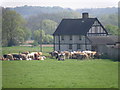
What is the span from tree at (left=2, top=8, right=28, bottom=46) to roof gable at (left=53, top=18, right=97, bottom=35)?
2049 centimetres

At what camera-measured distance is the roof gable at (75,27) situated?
65750 millimetres

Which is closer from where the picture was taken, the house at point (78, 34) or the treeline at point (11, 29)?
the house at point (78, 34)

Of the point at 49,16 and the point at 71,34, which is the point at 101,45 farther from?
the point at 49,16

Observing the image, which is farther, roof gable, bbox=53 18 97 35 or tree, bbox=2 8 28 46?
tree, bbox=2 8 28 46

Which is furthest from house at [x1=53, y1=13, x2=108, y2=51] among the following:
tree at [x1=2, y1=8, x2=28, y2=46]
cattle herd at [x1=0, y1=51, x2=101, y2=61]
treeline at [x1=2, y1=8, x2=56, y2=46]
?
tree at [x1=2, y1=8, x2=28, y2=46]

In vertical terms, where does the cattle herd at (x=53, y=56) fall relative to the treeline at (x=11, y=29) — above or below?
below

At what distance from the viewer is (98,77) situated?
23781 millimetres

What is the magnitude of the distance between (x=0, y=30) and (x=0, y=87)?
64.4m

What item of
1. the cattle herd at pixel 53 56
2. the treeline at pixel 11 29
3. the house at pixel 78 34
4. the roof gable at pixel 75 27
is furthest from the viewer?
the treeline at pixel 11 29

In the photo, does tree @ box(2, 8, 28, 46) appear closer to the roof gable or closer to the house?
the roof gable

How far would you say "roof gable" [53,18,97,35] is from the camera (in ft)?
216

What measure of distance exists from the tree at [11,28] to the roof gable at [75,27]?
20.5 m

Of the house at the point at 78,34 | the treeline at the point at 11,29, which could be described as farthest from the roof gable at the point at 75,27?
the treeline at the point at 11,29

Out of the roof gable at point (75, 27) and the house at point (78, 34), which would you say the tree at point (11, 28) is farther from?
the house at point (78, 34)
